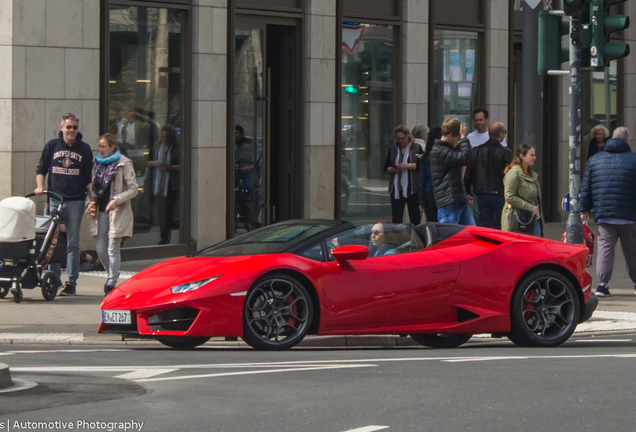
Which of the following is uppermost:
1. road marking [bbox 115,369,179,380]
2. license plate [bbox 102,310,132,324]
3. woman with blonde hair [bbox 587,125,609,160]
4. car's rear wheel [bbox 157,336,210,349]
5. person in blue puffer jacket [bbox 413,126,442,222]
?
woman with blonde hair [bbox 587,125,609,160]

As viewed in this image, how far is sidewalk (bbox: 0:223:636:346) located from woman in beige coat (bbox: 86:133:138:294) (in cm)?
50

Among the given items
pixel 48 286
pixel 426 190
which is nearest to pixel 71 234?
pixel 48 286

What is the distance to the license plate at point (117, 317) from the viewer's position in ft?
29.9

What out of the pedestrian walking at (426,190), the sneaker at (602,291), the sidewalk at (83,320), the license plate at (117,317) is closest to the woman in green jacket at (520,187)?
the sneaker at (602,291)

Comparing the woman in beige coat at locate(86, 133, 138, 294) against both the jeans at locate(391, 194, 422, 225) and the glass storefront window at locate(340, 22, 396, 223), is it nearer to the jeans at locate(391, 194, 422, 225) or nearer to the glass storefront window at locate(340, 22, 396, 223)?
the jeans at locate(391, 194, 422, 225)

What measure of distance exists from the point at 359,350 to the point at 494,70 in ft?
40.8

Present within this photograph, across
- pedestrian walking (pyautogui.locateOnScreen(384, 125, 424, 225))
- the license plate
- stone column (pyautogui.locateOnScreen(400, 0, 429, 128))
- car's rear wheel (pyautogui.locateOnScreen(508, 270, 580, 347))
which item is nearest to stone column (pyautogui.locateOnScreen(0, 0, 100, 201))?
pedestrian walking (pyautogui.locateOnScreen(384, 125, 424, 225))

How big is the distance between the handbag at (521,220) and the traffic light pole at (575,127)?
A: 2039 millimetres

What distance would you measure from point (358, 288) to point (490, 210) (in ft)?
16.7

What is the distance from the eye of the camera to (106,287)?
12883mm

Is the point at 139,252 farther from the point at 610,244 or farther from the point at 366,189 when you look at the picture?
the point at 610,244

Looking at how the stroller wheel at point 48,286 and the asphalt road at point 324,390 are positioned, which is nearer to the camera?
the asphalt road at point 324,390

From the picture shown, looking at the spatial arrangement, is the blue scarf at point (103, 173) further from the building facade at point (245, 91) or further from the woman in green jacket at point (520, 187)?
the woman in green jacket at point (520, 187)

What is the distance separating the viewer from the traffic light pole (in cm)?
1108
